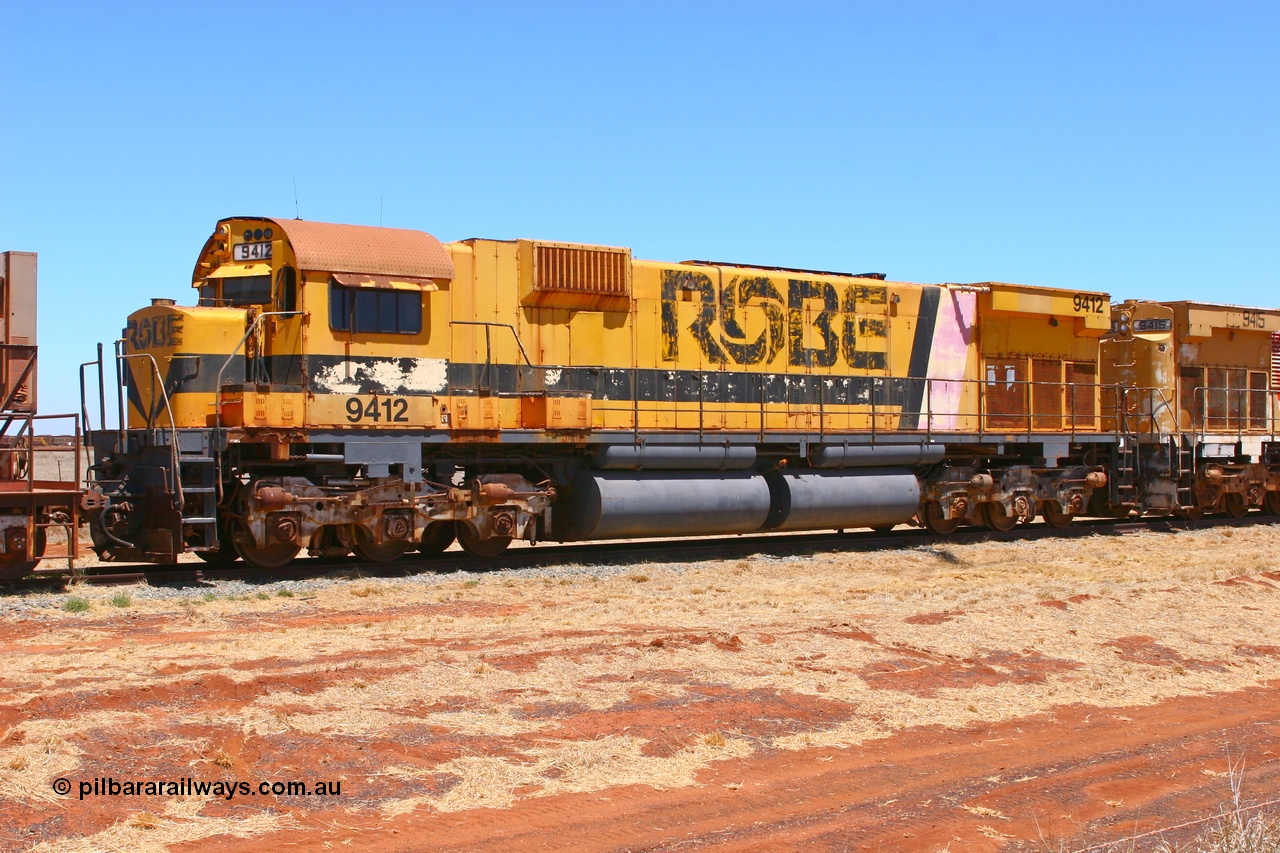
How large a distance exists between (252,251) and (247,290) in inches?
19.3

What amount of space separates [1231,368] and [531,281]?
1659cm

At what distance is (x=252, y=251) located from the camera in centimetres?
1509

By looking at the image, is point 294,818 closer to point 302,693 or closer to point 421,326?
point 302,693

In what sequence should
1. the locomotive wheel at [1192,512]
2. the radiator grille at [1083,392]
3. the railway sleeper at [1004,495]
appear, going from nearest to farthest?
the railway sleeper at [1004,495], the radiator grille at [1083,392], the locomotive wheel at [1192,512]

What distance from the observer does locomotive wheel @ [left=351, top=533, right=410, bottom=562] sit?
15.4 m

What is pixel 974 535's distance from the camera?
20688mm

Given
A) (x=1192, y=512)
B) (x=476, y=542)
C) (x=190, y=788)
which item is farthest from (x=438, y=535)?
(x=1192, y=512)

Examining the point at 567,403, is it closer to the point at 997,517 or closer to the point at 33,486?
the point at 33,486

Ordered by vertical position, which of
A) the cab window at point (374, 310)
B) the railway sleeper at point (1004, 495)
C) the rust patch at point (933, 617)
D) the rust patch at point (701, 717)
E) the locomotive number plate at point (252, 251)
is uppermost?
the locomotive number plate at point (252, 251)

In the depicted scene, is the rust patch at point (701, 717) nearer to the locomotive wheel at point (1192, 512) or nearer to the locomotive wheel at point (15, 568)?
the locomotive wheel at point (15, 568)

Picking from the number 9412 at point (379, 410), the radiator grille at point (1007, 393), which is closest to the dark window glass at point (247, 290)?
the number 9412 at point (379, 410)

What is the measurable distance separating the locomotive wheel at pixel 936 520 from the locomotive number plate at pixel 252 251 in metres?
Answer: 11.5

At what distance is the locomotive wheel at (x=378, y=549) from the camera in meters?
15.4

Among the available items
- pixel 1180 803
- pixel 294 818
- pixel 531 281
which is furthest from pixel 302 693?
pixel 531 281
